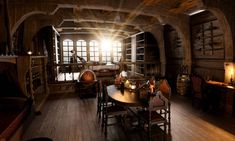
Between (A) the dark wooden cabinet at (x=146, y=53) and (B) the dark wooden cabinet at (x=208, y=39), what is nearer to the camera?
(B) the dark wooden cabinet at (x=208, y=39)

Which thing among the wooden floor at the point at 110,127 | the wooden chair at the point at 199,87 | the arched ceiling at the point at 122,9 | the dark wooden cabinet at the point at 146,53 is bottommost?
the wooden floor at the point at 110,127

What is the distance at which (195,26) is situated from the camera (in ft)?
17.4

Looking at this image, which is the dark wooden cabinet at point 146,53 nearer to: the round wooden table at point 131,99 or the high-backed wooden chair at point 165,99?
the high-backed wooden chair at point 165,99

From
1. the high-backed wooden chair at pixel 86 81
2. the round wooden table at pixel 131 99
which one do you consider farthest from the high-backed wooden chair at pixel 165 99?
the high-backed wooden chair at pixel 86 81

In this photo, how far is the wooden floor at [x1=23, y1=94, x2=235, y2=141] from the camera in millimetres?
2898

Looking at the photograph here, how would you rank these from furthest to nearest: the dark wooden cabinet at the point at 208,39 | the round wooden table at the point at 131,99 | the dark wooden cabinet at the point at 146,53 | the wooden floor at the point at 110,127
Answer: the dark wooden cabinet at the point at 146,53 → the dark wooden cabinet at the point at 208,39 → the wooden floor at the point at 110,127 → the round wooden table at the point at 131,99

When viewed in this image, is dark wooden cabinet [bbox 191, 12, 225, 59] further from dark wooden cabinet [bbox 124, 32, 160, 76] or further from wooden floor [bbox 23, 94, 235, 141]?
dark wooden cabinet [bbox 124, 32, 160, 76]

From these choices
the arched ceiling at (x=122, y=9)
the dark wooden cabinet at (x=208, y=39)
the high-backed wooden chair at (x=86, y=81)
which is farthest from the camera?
the high-backed wooden chair at (x=86, y=81)

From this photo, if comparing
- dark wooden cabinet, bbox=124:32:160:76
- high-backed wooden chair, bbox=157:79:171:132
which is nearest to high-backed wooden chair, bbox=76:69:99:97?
dark wooden cabinet, bbox=124:32:160:76

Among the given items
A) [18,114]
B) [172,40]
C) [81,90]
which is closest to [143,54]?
[172,40]

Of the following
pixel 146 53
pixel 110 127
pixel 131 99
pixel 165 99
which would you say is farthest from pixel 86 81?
pixel 146 53

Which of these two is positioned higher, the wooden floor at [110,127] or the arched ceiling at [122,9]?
the arched ceiling at [122,9]

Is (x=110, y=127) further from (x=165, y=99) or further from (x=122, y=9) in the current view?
(x=122, y=9)

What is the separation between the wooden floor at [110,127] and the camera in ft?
9.51
